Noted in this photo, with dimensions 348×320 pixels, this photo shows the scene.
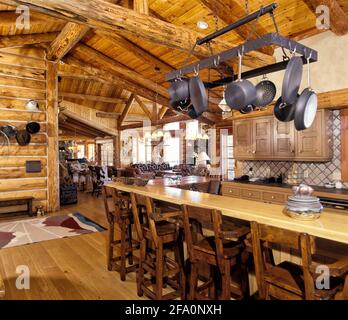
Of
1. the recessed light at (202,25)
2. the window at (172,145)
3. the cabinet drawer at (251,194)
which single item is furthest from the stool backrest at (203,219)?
the window at (172,145)

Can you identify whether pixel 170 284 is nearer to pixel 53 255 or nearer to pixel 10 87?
pixel 53 255

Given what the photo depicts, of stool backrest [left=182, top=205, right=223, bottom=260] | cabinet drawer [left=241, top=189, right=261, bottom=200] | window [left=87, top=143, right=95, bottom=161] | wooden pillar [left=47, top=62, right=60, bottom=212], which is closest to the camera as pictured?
stool backrest [left=182, top=205, right=223, bottom=260]

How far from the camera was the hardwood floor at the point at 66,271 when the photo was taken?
2797 mm

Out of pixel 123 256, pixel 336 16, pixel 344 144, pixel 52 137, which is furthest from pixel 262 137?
pixel 52 137

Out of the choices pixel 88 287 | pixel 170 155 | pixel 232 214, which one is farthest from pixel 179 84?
pixel 170 155

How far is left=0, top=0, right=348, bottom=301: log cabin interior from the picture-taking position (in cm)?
194

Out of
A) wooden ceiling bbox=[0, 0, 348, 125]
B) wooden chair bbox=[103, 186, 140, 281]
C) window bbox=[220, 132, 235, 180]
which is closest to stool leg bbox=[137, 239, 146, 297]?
wooden chair bbox=[103, 186, 140, 281]

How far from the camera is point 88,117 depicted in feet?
38.9

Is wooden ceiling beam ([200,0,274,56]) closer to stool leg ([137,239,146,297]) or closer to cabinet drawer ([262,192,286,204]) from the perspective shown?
cabinet drawer ([262,192,286,204])

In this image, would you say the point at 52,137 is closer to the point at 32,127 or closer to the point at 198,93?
the point at 32,127

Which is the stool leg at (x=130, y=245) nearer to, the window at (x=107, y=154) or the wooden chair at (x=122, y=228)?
the wooden chair at (x=122, y=228)

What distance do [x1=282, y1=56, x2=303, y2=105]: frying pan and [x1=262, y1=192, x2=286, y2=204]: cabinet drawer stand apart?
254cm

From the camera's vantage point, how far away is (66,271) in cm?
332
